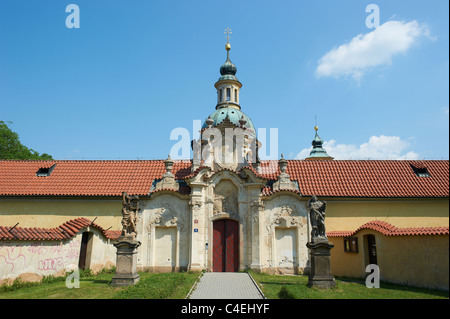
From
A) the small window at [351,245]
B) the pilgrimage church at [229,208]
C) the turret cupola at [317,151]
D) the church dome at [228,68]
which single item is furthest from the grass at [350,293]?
the turret cupola at [317,151]

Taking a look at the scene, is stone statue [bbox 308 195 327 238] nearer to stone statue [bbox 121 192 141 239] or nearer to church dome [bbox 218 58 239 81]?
stone statue [bbox 121 192 141 239]

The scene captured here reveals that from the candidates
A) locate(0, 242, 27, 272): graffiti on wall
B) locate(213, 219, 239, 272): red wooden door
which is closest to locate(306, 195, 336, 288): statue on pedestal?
locate(213, 219, 239, 272): red wooden door

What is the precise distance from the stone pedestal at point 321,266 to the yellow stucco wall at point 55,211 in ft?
40.7

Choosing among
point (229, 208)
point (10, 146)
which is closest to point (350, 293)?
point (229, 208)

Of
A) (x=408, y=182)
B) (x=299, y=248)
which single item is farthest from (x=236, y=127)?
(x=408, y=182)

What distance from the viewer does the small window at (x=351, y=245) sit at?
18288mm

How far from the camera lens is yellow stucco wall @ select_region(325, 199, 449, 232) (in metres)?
20.0

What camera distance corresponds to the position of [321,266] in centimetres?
1323

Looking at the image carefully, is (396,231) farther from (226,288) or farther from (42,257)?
(42,257)

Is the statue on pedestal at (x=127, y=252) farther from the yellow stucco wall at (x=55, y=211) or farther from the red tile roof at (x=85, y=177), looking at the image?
the yellow stucco wall at (x=55, y=211)
